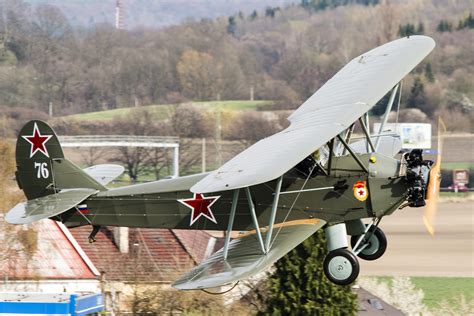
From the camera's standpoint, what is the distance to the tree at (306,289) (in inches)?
658

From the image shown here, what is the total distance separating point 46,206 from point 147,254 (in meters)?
11.0

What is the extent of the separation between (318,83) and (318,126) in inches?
1876

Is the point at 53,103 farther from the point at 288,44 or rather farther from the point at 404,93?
the point at 288,44

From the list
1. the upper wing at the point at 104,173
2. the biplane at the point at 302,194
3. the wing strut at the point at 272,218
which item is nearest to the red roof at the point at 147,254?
the upper wing at the point at 104,173

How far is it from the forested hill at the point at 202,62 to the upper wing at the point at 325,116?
1406 inches

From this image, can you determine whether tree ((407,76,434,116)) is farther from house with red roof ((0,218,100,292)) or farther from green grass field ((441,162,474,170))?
house with red roof ((0,218,100,292))

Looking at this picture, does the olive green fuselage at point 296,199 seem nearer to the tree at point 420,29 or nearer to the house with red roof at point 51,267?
the house with red roof at point 51,267

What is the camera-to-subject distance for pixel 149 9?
372 ft

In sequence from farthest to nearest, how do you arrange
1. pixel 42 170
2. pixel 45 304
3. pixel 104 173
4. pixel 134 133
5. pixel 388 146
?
pixel 134 133 < pixel 45 304 < pixel 104 173 < pixel 42 170 < pixel 388 146

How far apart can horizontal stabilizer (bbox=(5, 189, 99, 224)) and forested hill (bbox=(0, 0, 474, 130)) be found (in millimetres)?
34241

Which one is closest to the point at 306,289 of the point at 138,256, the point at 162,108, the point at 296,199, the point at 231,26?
the point at 296,199

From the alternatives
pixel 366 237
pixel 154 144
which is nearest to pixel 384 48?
pixel 366 237

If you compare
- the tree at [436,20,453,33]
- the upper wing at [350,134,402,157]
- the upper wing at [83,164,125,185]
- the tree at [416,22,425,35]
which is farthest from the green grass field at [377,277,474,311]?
the tree at [436,20,453,33]

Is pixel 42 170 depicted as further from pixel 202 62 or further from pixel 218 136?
pixel 202 62
